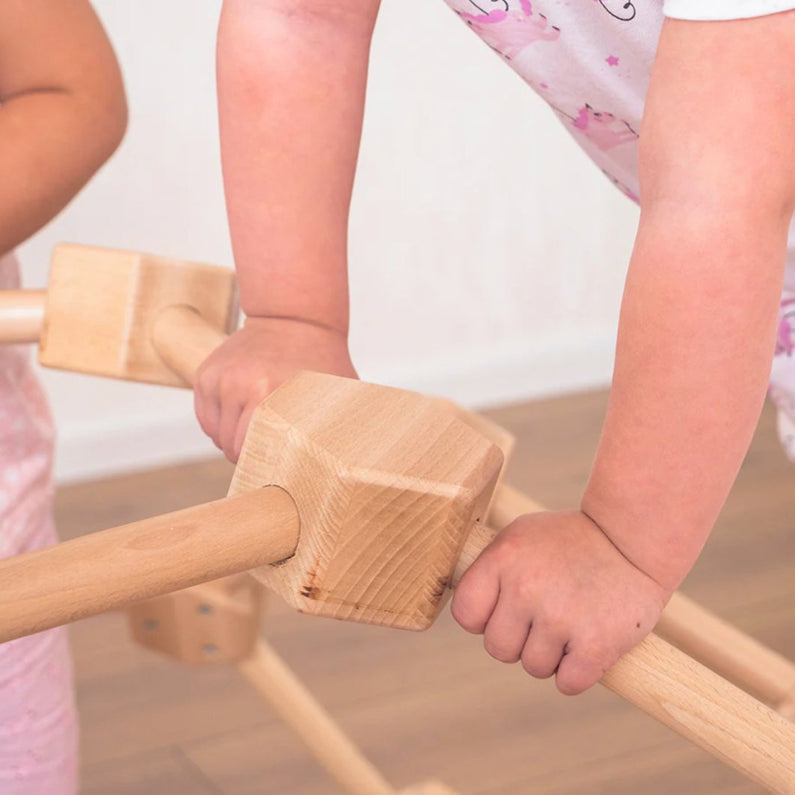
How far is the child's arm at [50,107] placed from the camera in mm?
657

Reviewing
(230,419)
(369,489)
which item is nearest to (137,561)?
(369,489)

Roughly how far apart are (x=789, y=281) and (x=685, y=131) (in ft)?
0.93

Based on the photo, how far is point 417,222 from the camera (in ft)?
5.56

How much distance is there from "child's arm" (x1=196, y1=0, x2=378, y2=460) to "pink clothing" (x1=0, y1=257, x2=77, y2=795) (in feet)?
0.69

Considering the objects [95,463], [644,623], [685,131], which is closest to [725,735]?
[644,623]

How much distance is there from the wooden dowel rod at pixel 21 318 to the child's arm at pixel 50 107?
0.16 ft

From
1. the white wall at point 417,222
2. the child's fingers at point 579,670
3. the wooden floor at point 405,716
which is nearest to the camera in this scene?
the child's fingers at point 579,670

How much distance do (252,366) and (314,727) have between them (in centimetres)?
41

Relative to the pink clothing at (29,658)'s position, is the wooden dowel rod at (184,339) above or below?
above

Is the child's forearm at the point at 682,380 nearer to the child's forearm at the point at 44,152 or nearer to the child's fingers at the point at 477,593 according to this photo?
the child's fingers at the point at 477,593

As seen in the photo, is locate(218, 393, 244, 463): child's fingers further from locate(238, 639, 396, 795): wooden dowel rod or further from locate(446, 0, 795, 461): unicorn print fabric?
locate(238, 639, 396, 795): wooden dowel rod

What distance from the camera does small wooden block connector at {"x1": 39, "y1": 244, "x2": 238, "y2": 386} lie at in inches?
24.3

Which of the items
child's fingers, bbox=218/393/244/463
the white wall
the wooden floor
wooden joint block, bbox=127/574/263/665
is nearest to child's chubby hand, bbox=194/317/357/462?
child's fingers, bbox=218/393/244/463

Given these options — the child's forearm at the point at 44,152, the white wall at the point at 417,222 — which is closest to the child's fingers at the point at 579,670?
the child's forearm at the point at 44,152
